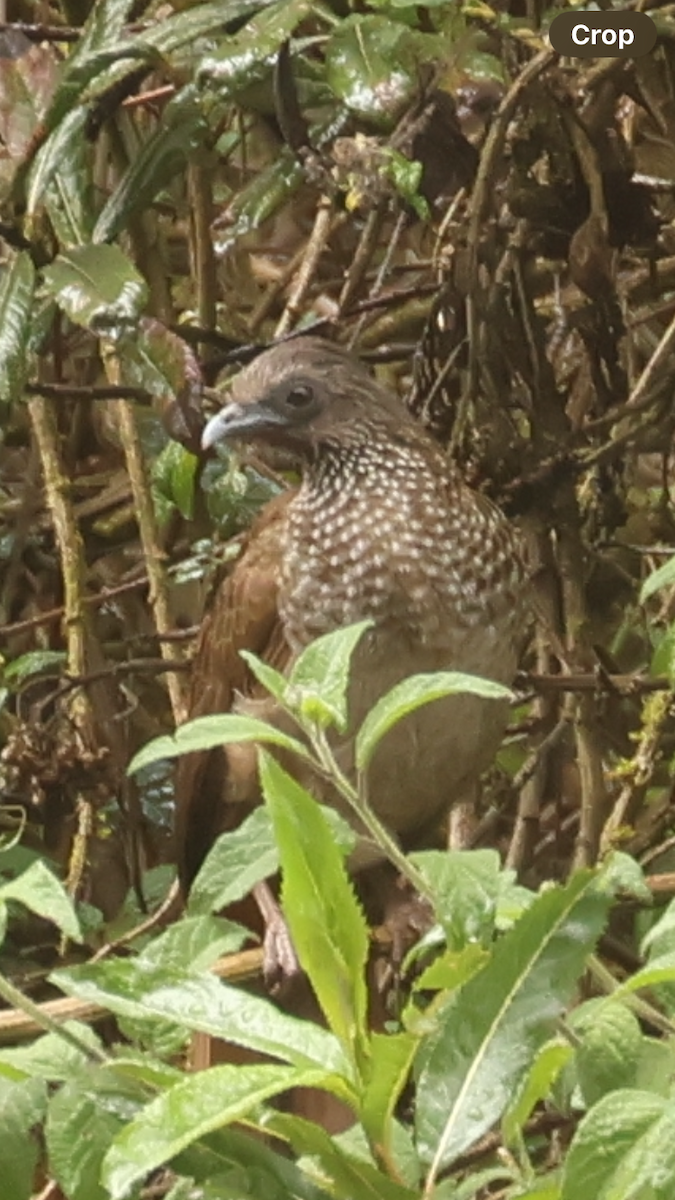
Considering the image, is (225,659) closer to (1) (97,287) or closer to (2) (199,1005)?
(1) (97,287)

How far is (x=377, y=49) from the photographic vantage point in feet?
6.56

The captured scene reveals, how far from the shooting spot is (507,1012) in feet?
3.55

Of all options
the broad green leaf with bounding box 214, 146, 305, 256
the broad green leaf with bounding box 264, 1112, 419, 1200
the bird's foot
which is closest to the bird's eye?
the broad green leaf with bounding box 214, 146, 305, 256

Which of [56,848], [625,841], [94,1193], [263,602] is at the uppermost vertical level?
[94,1193]

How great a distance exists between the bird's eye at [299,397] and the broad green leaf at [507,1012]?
1.54 m

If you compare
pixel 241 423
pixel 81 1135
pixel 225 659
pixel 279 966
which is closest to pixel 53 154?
pixel 241 423

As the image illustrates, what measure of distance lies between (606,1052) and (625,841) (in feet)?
4.26

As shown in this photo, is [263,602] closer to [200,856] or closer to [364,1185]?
[200,856]

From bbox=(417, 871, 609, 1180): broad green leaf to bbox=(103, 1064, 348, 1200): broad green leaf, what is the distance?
0.12 meters

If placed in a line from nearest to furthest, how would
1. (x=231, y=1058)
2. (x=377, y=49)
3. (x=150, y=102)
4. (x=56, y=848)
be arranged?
(x=377, y=49) → (x=231, y=1058) → (x=150, y=102) → (x=56, y=848)

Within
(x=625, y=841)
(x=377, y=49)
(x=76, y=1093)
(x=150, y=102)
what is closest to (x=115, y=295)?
(x=377, y=49)

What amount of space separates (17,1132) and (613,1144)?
391 millimetres

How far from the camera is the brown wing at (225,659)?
2564 mm

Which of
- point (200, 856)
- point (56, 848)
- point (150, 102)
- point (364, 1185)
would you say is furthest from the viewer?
point (56, 848)
